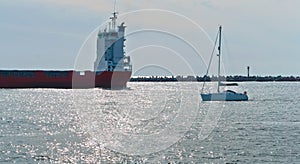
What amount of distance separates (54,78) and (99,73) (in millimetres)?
7156

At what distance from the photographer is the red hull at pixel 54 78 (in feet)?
315

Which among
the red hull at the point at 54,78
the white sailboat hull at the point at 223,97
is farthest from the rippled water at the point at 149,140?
the red hull at the point at 54,78

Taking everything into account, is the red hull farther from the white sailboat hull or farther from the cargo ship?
the white sailboat hull

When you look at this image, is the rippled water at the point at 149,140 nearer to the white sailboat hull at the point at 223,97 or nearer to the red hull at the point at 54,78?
the white sailboat hull at the point at 223,97

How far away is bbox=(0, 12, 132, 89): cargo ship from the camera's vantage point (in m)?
96.9

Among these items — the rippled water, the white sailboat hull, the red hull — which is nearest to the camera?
the rippled water

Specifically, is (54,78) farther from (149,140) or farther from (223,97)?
(149,140)

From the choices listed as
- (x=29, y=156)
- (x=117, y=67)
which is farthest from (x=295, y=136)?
(x=117, y=67)

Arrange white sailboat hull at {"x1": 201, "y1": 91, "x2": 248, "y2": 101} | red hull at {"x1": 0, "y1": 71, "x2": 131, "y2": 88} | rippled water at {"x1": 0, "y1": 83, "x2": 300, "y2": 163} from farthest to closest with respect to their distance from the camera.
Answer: red hull at {"x1": 0, "y1": 71, "x2": 131, "y2": 88}, white sailboat hull at {"x1": 201, "y1": 91, "x2": 248, "y2": 101}, rippled water at {"x1": 0, "y1": 83, "x2": 300, "y2": 163}

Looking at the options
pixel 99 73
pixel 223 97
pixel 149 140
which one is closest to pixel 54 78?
pixel 99 73

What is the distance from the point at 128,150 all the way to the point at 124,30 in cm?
7918

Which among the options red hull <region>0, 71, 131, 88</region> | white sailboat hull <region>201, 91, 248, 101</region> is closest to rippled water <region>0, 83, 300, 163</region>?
white sailboat hull <region>201, 91, 248, 101</region>

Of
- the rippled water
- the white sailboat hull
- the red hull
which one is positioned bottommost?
the rippled water

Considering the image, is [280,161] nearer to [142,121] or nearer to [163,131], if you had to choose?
[163,131]
